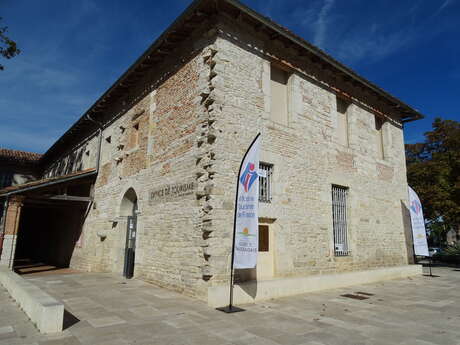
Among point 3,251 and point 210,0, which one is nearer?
point 210,0

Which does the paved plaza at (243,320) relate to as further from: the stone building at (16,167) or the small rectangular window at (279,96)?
the stone building at (16,167)

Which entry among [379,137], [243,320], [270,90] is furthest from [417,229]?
[243,320]

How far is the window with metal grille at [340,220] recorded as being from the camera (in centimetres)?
965

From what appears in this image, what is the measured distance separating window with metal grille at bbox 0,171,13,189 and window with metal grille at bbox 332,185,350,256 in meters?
21.7

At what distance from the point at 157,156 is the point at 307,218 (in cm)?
451

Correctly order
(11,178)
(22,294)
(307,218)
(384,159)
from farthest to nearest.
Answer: (11,178), (384,159), (307,218), (22,294)

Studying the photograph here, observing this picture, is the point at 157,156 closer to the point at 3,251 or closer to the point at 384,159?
the point at 3,251

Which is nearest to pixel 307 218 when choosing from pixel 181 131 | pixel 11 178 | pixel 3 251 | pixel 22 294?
pixel 181 131

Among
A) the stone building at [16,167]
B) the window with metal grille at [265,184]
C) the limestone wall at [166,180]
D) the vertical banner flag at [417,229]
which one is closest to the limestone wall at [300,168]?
the window with metal grille at [265,184]

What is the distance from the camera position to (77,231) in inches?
576

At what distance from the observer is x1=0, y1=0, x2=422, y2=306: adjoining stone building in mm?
7195

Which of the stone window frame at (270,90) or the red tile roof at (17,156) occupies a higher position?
the red tile roof at (17,156)

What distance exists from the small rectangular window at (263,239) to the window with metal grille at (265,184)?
2.33ft

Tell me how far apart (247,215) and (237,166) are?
1453 millimetres
